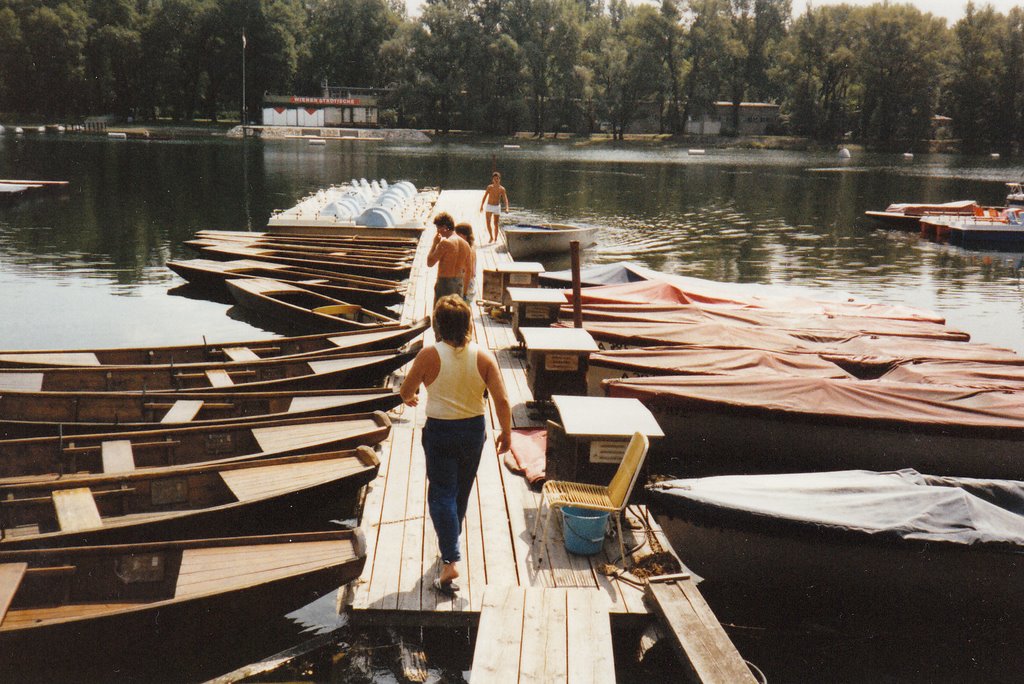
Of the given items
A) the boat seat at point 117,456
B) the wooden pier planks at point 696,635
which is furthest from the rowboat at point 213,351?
the wooden pier planks at point 696,635

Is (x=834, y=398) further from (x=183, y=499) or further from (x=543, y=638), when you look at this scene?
(x=183, y=499)

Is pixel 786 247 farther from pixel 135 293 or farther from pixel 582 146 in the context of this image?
pixel 582 146

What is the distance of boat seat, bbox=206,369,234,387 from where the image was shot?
417 inches

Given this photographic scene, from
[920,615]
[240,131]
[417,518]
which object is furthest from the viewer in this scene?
[240,131]

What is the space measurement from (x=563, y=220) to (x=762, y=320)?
24778 mm

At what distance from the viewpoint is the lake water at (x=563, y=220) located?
1905 cm

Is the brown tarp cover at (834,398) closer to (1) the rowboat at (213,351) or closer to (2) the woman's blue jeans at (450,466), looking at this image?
Result: (2) the woman's blue jeans at (450,466)

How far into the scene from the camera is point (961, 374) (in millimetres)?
10977

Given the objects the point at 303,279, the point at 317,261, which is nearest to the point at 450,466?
the point at 303,279

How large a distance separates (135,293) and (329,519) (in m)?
15.6

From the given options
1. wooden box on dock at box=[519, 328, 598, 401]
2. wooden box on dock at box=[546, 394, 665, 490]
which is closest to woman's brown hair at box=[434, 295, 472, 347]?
wooden box on dock at box=[546, 394, 665, 490]

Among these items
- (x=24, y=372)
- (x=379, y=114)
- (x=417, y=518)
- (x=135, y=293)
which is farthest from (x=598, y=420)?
(x=379, y=114)

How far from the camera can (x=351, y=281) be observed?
18.8 meters

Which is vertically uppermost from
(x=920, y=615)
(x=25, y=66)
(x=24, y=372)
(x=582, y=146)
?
(x=25, y=66)
